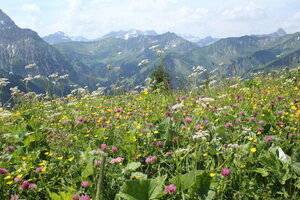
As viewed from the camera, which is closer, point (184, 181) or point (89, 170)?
point (184, 181)

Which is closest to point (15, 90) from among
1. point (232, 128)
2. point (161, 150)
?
point (161, 150)

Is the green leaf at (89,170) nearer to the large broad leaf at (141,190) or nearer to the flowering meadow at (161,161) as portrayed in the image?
the flowering meadow at (161,161)

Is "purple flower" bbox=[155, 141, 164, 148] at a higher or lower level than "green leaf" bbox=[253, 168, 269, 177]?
higher

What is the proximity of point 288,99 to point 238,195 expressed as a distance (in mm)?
4072

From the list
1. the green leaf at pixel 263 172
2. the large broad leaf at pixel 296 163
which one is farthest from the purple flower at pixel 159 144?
the large broad leaf at pixel 296 163

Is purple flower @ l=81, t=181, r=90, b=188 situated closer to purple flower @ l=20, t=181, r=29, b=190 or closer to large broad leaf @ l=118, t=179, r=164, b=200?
large broad leaf @ l=118, t=179, r=164, b=200

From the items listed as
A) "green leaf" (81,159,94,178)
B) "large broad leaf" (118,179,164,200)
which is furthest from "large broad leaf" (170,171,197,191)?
"green leaf" (81,159,94,178)

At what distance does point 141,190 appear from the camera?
104 inches

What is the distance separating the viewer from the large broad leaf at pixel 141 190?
2.61 m

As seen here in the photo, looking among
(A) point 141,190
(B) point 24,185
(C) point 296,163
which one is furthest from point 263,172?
(B) point 24,185

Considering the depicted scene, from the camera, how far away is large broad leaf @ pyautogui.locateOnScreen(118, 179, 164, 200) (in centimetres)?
261

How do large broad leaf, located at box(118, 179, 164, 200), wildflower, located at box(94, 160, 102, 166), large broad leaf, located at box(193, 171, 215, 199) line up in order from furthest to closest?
wildflower, located at box(94, 160, 102, 166) < large broad leaf, located at box(193, 171, 215, 199) < large broad leaf, located at box(118, 179, 164, 200)

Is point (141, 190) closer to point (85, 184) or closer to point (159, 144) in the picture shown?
point (85, 184)

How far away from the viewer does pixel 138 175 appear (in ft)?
10.4
